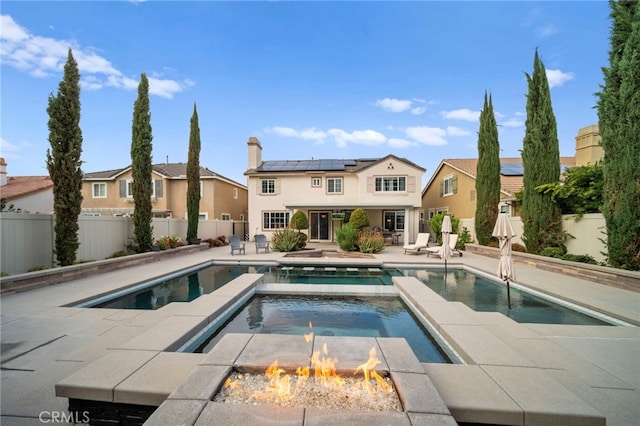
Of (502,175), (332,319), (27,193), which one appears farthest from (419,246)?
(27,193)

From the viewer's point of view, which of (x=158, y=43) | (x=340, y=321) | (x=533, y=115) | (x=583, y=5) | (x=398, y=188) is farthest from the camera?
(x=398, y=188)

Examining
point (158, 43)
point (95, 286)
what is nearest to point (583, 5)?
point (158, 43)

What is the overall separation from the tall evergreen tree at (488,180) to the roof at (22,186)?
81.6 ft

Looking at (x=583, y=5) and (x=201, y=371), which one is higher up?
(x=583, y=5)

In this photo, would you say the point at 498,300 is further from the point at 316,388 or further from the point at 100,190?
the point at 100,190

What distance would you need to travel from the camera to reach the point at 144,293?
7.13 meters

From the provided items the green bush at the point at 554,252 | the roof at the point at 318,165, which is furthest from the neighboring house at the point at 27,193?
the green bush at the point at 554,252

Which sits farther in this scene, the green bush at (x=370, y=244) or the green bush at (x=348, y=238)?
the green bush at (x=348, y=238)

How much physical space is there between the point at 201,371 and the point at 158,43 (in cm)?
1390

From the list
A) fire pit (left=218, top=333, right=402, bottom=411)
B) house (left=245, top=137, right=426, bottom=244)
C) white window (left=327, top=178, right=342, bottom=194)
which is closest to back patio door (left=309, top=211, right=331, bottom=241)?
house (left=245, top=137, right=426, bottom=244)

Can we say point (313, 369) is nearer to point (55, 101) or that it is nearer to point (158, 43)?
point (55, 101)

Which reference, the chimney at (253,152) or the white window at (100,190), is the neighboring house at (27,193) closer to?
the white window at (100,190)

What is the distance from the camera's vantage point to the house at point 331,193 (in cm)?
1858

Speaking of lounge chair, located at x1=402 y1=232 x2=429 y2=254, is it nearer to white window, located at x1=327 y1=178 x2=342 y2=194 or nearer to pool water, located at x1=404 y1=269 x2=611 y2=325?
pool water, located at x1=404 y1=269 x2=611 y2=325
